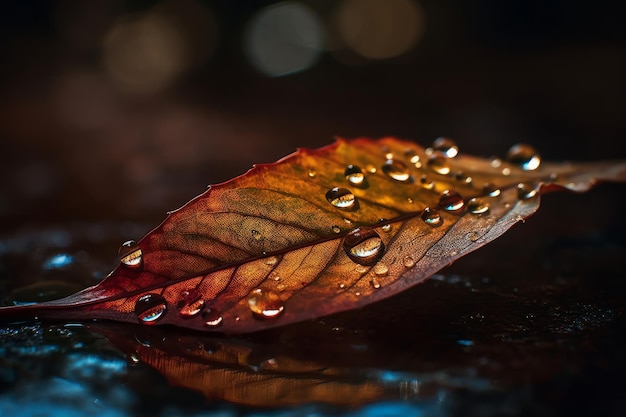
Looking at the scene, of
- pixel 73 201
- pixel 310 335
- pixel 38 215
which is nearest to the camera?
pixel 310 335

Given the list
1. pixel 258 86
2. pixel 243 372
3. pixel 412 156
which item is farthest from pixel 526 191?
pixel 258 86

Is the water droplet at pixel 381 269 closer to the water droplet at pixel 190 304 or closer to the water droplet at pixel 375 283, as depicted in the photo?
the water droplet at pixel 375 283

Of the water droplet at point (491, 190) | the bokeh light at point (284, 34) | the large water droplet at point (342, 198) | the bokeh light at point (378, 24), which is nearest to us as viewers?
Result: the large water droplet at point (342, 198)

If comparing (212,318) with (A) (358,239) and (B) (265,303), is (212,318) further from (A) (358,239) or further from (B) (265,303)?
(A) (358,239)

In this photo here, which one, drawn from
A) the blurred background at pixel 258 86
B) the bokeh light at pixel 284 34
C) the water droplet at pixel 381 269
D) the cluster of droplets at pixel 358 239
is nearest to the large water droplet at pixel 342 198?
the cluster of droplets at pixel 358 239

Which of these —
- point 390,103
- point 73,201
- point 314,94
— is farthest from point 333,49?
point 73,201

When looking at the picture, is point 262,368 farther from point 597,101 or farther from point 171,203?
point 597,101
